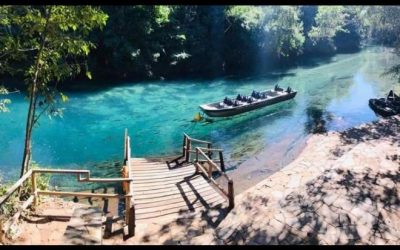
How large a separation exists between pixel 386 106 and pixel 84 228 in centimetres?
2499

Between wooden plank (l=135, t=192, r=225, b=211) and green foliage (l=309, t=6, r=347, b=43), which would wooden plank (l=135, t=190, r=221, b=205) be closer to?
wooden plank (l=135, t=192, r=225, b=211)

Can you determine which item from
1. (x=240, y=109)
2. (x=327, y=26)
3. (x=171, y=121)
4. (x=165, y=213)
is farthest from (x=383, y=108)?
(x=327, y=26)

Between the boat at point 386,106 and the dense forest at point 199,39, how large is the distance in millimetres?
6271

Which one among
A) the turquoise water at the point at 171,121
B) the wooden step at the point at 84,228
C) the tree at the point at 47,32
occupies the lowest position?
the turquoise water at the point at 171,121

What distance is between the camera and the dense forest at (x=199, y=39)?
38.9 meters

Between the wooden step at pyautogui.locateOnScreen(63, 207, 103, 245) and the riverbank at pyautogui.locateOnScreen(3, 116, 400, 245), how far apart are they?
49 cm

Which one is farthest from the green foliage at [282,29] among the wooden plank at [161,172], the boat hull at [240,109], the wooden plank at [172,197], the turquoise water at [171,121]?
the wooden plank at [172,197]

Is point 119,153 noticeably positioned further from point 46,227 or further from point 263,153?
point 46,227

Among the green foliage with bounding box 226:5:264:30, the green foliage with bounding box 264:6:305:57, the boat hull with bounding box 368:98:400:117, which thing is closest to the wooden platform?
the boat hull with bounding box 368:98:400:117

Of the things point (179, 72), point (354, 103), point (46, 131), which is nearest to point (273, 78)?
point (179, 72)

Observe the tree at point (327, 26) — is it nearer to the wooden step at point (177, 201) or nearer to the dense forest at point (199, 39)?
the dense forest at point (199, 39)

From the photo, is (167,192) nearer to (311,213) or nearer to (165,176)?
(165,176)

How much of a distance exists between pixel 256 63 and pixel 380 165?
1532 inches

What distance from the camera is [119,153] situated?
62.3ft
